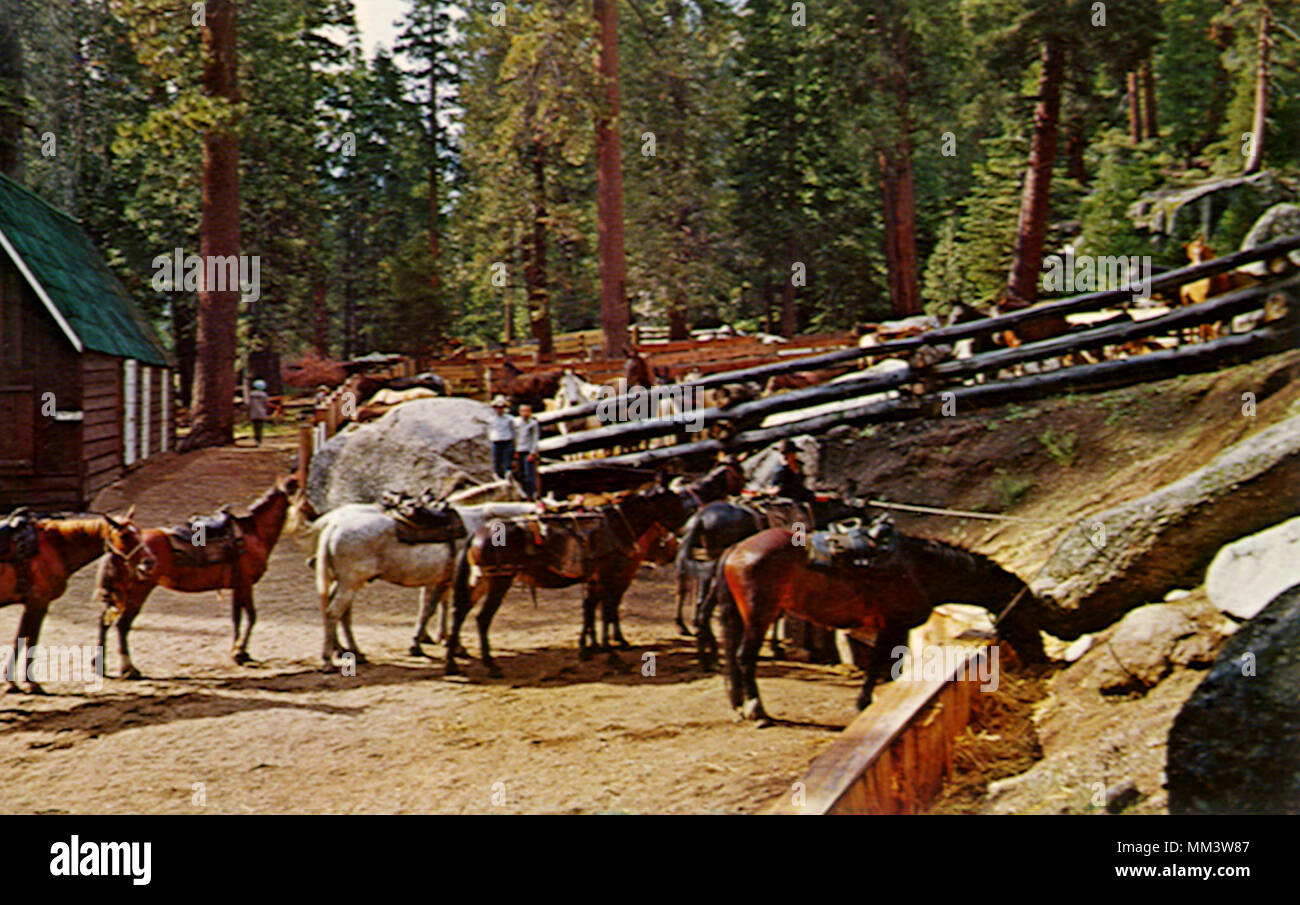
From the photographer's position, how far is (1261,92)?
6324 millimetres

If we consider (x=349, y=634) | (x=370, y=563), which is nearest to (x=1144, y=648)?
(x=349, y=634)

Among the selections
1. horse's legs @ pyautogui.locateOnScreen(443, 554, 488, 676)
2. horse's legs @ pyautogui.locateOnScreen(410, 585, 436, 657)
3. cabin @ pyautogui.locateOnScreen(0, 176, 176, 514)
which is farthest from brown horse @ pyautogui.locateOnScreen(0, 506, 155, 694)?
horse's legs @ pyautogui.locateOnScreen(443, 554, 488, 676)

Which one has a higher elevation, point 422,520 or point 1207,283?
point 1207,283

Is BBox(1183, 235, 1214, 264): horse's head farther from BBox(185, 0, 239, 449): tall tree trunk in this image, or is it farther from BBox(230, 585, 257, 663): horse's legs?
BBox(230, 585, 257, 663): horse's legs

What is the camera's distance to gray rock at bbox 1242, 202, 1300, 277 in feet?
21.7

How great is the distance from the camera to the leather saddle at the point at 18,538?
20.4ft

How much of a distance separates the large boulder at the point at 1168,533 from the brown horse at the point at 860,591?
375 millimetres

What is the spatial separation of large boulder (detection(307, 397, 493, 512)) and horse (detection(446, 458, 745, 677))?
1858 mm

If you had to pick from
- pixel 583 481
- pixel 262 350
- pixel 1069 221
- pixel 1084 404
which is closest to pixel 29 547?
pixel 262 350

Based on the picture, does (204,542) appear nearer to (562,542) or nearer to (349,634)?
(349,634)

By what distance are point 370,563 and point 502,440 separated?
260cm

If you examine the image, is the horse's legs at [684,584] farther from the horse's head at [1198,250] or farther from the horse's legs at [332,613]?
the horse's head at [1198,250]

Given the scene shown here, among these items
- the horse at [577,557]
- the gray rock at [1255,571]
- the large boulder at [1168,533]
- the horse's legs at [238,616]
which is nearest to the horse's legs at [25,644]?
the horse's legs at [238,616]
